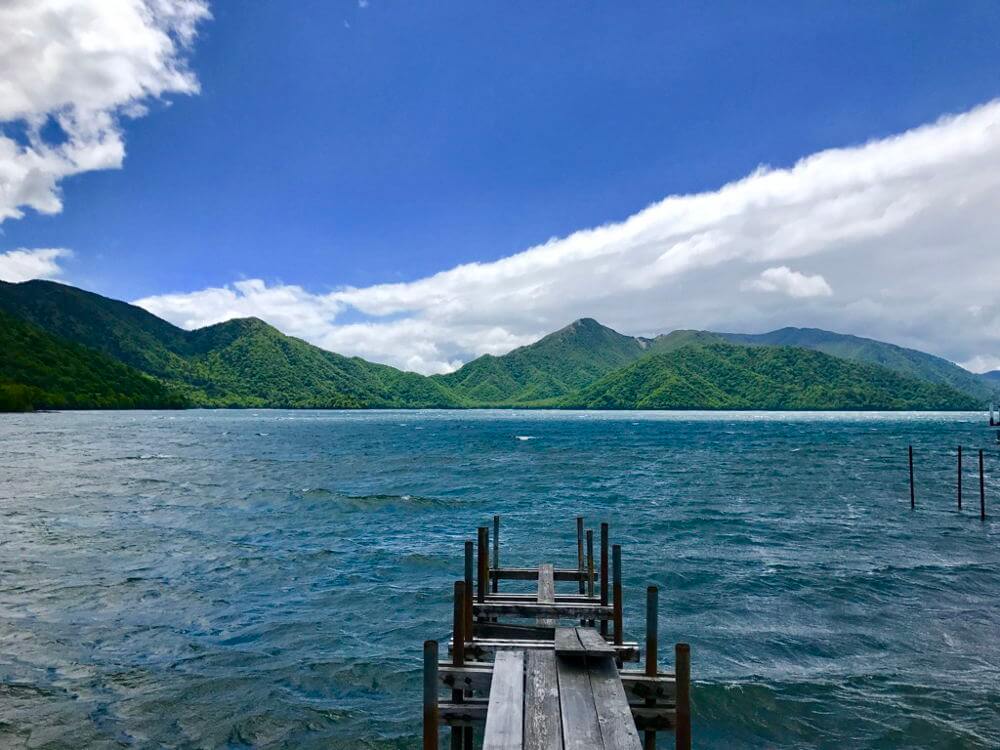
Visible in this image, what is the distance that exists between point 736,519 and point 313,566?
1105 inches

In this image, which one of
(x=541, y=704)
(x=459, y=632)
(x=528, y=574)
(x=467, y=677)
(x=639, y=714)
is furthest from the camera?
(x=528, y=574)

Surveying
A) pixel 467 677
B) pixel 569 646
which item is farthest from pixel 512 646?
pixel 569 646


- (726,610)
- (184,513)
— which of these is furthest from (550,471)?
(726,610)

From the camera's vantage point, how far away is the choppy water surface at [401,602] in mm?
14469

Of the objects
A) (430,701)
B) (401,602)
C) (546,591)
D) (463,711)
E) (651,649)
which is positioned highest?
(430,701)

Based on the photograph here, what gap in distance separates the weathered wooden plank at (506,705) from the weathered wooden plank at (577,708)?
553mm

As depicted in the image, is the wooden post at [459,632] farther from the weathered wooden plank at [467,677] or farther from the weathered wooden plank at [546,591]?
the weathered wooden plank at [546,591]

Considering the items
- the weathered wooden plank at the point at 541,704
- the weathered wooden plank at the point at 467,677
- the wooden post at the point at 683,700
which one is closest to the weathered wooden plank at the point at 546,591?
the weathered wooden plank at the point at 467,677

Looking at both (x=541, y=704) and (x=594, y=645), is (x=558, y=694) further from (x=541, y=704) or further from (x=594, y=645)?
(x=594, y=645)

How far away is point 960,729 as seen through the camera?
1391cm

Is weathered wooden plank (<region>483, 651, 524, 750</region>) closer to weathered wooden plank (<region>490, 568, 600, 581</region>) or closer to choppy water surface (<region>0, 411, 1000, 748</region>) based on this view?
choppy water surface (<region>0, 411, 1000, 748</region>)

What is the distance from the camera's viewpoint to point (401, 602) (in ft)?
77.0

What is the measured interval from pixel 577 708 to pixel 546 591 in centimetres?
876

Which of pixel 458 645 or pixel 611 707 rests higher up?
pixel 611 707
